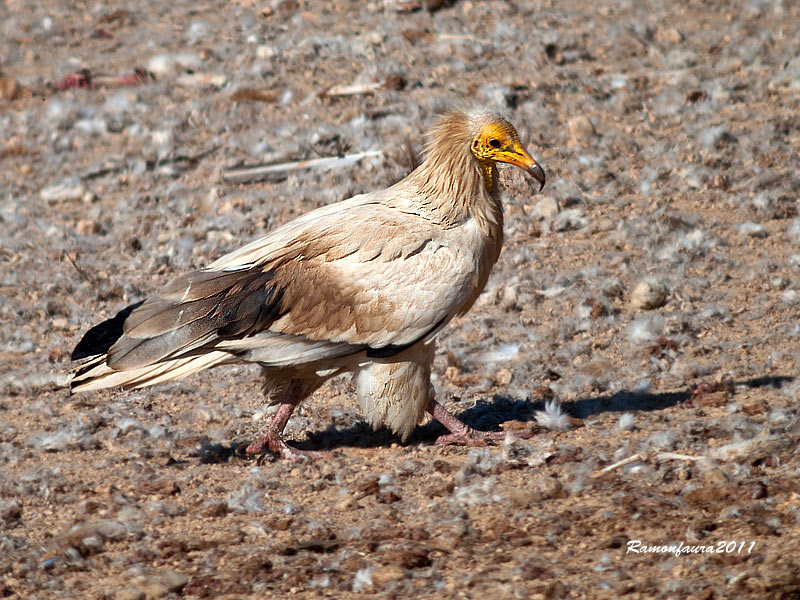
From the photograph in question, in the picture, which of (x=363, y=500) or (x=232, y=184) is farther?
(x=232, y=184)

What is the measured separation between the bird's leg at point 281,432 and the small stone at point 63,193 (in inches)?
153

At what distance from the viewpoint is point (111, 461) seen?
16.2 feet

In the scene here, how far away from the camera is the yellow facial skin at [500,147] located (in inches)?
193

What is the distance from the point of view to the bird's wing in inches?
182

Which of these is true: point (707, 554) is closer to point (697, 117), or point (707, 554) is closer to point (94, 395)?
point (94, 395)

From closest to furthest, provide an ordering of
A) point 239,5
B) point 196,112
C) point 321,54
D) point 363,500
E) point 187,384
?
1. point 363,500
2. point 187,384
3. point 196,112
4. point 321,54
5. point 239,5

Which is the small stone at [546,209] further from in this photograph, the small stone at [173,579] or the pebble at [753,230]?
the small stone at [173,579]

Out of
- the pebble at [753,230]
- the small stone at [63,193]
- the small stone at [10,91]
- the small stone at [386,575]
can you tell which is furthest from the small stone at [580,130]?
the small stone at [386,575]

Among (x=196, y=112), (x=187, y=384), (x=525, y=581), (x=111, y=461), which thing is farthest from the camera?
(x=196, y=112)

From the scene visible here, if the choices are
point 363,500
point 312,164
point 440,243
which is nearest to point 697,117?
point 312,164

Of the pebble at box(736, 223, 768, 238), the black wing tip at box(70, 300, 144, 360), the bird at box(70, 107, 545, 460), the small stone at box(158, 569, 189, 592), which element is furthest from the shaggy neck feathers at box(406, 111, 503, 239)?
the pebble at box(736, 223, 768, 238)

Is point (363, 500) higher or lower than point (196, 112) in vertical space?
lower

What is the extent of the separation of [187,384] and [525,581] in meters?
2.77

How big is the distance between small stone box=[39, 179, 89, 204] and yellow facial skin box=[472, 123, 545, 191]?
425cm
